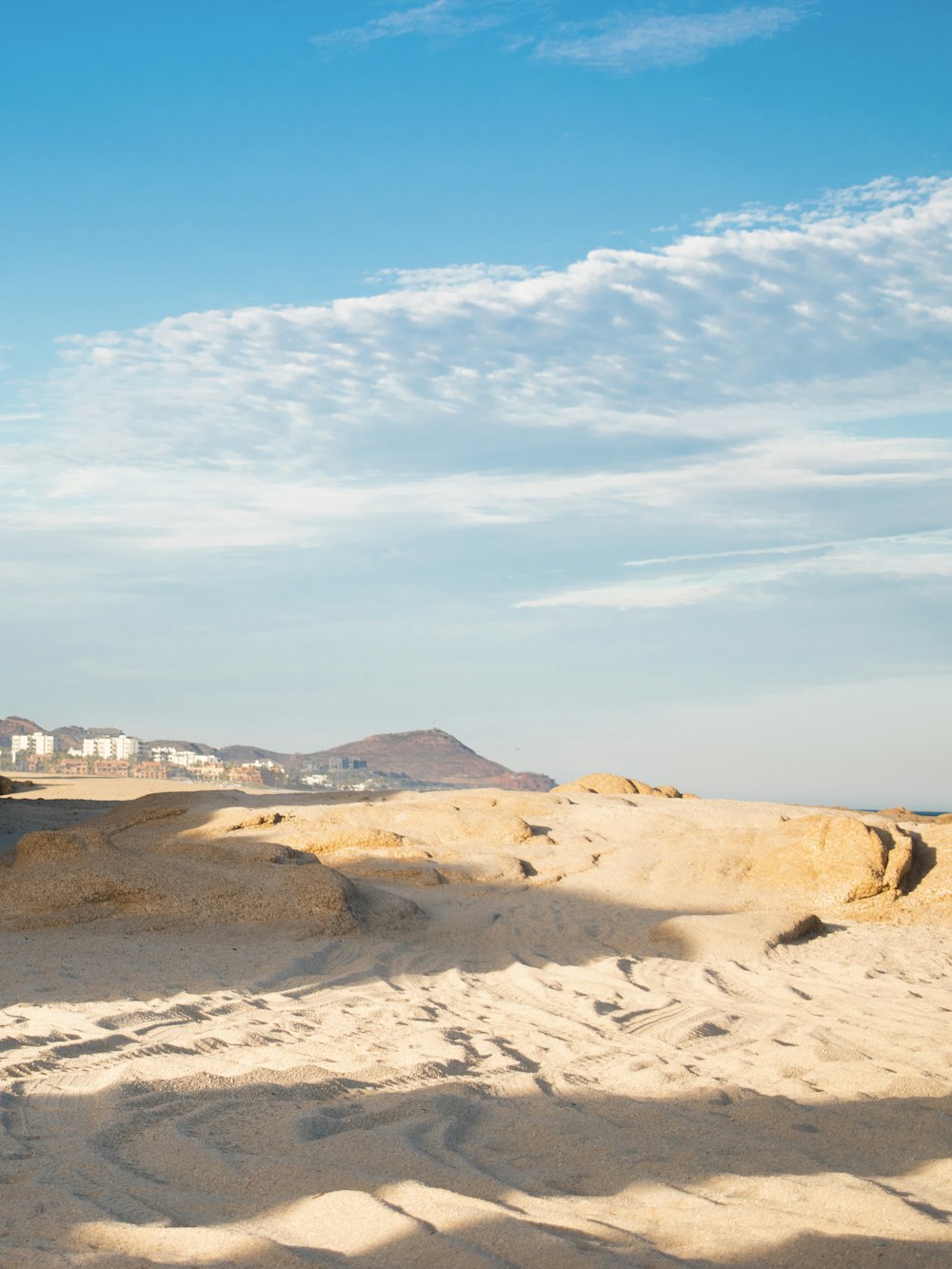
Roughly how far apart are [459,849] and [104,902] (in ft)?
15.4

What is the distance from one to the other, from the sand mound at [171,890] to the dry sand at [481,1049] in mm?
33

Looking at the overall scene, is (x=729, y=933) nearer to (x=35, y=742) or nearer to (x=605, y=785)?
(x=605, y=785)

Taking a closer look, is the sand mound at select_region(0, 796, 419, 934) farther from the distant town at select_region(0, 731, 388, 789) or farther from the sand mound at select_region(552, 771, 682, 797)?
the distant town at select_region(0, 731, 388, 789)

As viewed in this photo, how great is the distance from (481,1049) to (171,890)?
433 cm

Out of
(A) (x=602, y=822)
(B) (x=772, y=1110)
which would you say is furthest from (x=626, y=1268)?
(A) (x=602, y=822)

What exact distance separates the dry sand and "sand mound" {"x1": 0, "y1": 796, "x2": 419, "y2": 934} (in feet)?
0.11

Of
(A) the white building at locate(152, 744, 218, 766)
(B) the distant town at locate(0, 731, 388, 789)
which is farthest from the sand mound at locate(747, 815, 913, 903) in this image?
(A) the white building at locate(152, 744, 218, 766)

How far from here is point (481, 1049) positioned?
→ 5.68 meters

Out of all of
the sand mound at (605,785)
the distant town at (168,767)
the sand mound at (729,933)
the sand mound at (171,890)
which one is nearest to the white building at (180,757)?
the distant town at (168,767)

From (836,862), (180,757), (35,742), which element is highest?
(35,742)

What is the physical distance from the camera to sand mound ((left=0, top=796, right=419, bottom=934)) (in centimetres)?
895

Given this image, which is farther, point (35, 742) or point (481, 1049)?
point (35, 742)

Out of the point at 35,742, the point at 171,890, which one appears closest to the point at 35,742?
the point at 35,742

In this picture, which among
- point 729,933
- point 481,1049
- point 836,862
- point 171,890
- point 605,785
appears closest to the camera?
point 481,1049
